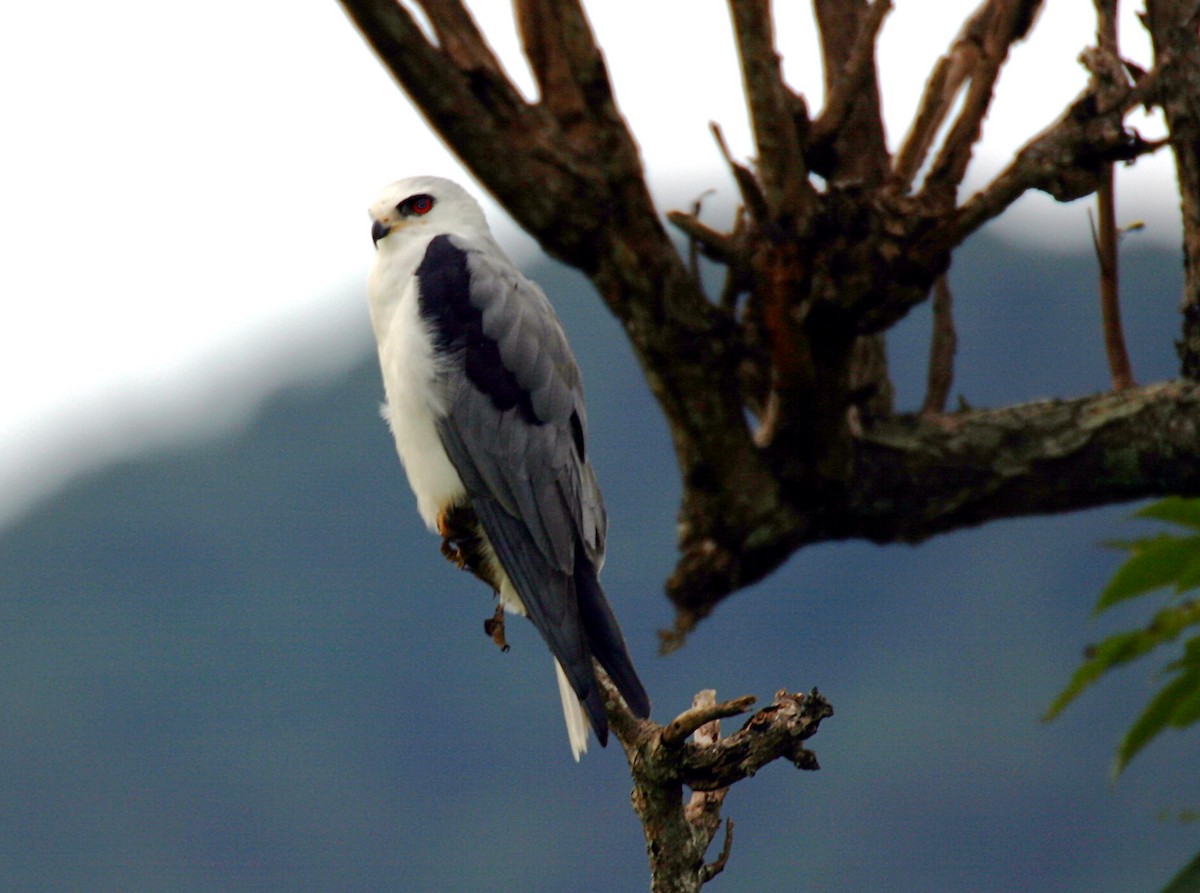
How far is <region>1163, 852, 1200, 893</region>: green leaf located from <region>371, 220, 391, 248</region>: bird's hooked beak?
422cm

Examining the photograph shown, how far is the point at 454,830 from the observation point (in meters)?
41.7

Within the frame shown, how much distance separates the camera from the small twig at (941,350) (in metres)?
6.90

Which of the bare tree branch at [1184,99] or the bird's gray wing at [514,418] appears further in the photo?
the bare tree branch at [1184,99]

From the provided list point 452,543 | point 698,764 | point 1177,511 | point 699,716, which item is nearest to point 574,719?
point 452,543

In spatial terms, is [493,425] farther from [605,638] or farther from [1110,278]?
[1110,278]

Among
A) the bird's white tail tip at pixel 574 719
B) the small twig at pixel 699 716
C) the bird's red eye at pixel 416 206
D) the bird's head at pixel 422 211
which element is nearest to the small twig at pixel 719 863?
the small twig at pixel 699 716

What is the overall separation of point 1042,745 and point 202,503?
1306 inches

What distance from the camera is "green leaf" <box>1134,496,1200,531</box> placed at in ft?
6.21

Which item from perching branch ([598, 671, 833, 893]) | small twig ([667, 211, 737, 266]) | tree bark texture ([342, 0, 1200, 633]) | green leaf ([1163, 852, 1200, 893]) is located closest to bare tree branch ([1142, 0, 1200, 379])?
tree bark texture ([342, 0, 1200, 633])

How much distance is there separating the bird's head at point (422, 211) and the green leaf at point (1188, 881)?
4101mm

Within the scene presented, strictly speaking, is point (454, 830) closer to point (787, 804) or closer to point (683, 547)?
point (787, 804)

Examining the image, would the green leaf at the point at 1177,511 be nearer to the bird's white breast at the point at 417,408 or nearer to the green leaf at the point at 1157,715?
the green leaf at the point at 1157,715

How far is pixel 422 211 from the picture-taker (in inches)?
219

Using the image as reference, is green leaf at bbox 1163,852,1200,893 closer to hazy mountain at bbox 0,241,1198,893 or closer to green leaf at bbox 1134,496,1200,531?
green leaf at bbox 1134,496,1200,531
